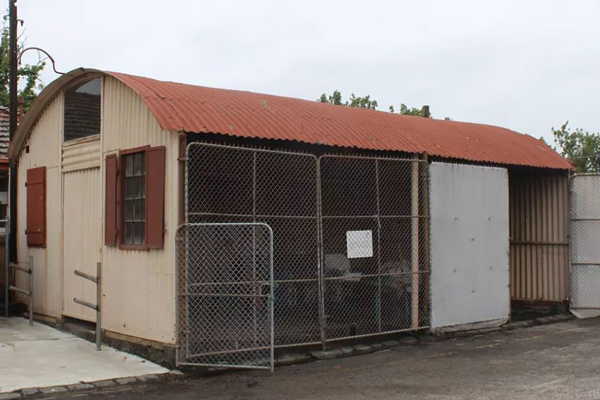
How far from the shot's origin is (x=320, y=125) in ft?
35.2

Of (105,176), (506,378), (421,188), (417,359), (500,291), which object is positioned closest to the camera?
(506,378)

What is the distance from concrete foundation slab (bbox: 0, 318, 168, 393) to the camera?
7.94m

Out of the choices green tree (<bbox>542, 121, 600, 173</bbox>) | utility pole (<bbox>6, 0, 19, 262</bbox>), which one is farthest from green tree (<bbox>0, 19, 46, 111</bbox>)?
green tree (<bbox>542, 121, 600, 173</bbox>)

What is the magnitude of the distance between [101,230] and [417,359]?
4890mm

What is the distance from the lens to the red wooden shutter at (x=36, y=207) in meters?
12.0

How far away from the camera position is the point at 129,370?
333 inches

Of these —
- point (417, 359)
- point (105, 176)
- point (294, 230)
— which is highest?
point (105, 176)

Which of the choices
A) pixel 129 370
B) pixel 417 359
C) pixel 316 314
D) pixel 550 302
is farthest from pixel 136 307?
pixel 550 302

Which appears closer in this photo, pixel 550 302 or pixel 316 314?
pixel 316 314

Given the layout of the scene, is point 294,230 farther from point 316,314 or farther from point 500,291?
point 500,291

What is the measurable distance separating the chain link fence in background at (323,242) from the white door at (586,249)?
4115mm

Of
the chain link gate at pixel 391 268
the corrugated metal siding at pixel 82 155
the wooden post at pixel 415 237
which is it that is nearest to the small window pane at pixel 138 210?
the corrugated metal siding at pixel 82 155

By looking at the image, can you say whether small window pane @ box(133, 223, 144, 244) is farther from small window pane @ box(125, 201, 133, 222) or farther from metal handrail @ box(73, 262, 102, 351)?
metal handrail @ box(73, 262, 102, 351)

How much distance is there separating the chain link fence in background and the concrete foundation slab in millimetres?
2126
